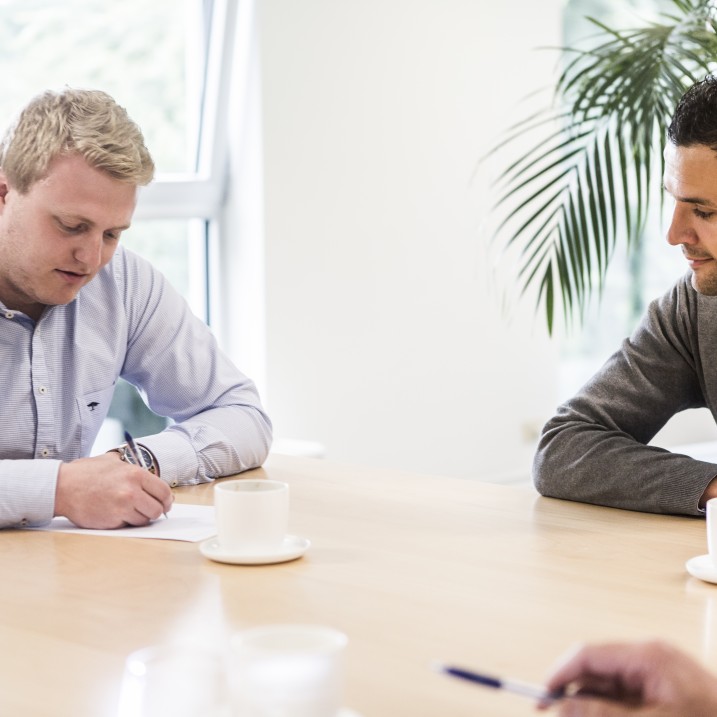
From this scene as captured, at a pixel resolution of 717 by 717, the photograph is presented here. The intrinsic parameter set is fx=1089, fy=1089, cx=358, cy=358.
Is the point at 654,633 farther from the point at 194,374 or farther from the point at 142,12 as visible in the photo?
the point at 142,12

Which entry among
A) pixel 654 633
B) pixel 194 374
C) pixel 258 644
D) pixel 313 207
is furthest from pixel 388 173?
pixel 258 644

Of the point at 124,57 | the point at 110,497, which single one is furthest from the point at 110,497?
the point at 124,57

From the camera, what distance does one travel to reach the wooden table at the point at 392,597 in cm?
91

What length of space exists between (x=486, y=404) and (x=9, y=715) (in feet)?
11.4

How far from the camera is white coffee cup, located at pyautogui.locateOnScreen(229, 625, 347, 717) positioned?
66cm

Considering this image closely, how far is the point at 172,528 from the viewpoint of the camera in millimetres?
1429

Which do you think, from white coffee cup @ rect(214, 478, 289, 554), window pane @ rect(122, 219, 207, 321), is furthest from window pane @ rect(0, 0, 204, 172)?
white coffee cup @ rect(214, 478, 289, 554)

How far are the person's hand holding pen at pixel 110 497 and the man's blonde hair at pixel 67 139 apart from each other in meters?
0.50

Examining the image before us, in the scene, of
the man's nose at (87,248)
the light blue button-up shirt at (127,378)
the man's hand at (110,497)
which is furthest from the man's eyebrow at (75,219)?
the man's hand at (110,497)

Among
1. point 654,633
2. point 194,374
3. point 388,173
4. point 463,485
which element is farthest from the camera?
point 388,173

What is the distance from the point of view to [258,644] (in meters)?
0.69

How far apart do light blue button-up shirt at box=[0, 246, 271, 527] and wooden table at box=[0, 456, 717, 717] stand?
286 mm

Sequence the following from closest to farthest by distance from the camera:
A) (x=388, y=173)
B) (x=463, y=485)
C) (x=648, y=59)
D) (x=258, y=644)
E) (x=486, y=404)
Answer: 1. (x=258, y=644)
2. (x=463, y=485)
3. (x=648, y=59)
4. (x=388, y=173)
5. (x=486, y=404)

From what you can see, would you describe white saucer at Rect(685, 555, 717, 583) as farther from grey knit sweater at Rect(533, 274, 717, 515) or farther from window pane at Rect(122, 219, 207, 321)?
window pane at Rect(122, 219, 207, 321)
